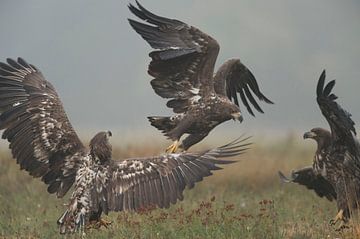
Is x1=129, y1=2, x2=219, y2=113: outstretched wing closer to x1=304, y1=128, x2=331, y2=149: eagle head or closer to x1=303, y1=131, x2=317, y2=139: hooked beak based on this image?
x1=303, y1=131, x2=317, y2=139: hooked beak

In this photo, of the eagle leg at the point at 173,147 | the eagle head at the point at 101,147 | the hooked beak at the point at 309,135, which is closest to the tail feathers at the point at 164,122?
the eagle leg at the point at 173,147

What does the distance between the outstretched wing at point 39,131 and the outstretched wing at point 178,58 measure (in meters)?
2.07

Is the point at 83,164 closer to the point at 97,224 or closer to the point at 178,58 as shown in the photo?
the point at 97,224

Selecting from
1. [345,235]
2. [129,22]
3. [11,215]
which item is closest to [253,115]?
[129,22]

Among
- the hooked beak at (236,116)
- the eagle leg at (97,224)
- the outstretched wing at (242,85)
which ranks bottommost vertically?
the eagle leg at (97,224)

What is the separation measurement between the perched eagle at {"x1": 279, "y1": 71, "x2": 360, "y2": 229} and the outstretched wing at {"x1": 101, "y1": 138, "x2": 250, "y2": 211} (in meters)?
1.47

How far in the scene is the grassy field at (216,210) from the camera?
10000 mm

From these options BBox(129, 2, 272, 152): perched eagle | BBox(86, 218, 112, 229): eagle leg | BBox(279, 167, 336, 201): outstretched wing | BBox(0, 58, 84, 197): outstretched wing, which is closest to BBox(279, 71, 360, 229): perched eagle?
BBox(279, 167, 336, 201): outstretched wing

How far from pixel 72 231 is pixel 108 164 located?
2.49 ft

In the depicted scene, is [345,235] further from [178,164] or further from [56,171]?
[56,171]

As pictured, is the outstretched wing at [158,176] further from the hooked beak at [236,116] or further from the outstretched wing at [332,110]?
the hooked beak at [236,116]

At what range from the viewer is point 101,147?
9.57 meters

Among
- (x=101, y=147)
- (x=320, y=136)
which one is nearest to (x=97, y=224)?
(x=101, y=147)

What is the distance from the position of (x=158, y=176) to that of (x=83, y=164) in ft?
2.85
